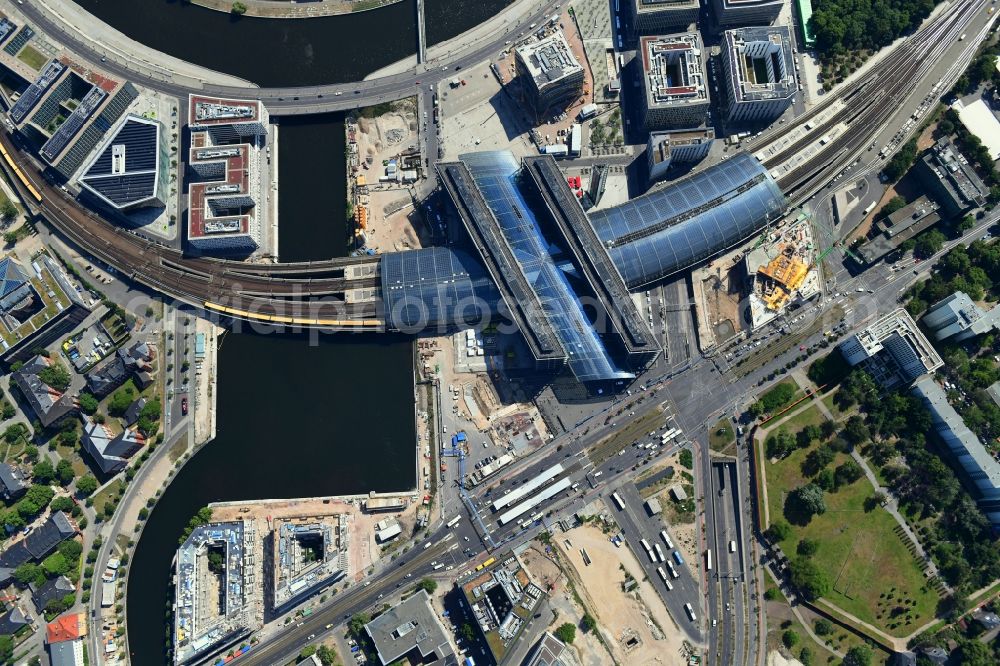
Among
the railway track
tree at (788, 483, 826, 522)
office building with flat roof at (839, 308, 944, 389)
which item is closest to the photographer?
office building with flat roof at (839, 308, 944, 389)

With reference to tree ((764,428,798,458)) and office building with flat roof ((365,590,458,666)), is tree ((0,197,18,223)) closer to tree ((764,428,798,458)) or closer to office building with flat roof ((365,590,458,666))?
office building with flat roof ((365,590,458,666))

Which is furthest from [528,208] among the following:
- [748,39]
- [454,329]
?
[748,39]

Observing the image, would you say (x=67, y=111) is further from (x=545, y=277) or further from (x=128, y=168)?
(x=545, y=277)

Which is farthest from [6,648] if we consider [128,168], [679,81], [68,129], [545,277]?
[679,81]

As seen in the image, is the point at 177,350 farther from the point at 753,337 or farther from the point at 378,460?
the point at 753,337

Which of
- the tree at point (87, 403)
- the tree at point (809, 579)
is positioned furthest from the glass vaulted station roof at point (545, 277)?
the tree at point (87, 403)

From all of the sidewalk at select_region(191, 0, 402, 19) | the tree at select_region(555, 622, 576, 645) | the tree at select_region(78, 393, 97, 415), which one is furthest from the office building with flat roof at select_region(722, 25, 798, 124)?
the tree at select_region(78, 393, 97, 415)
